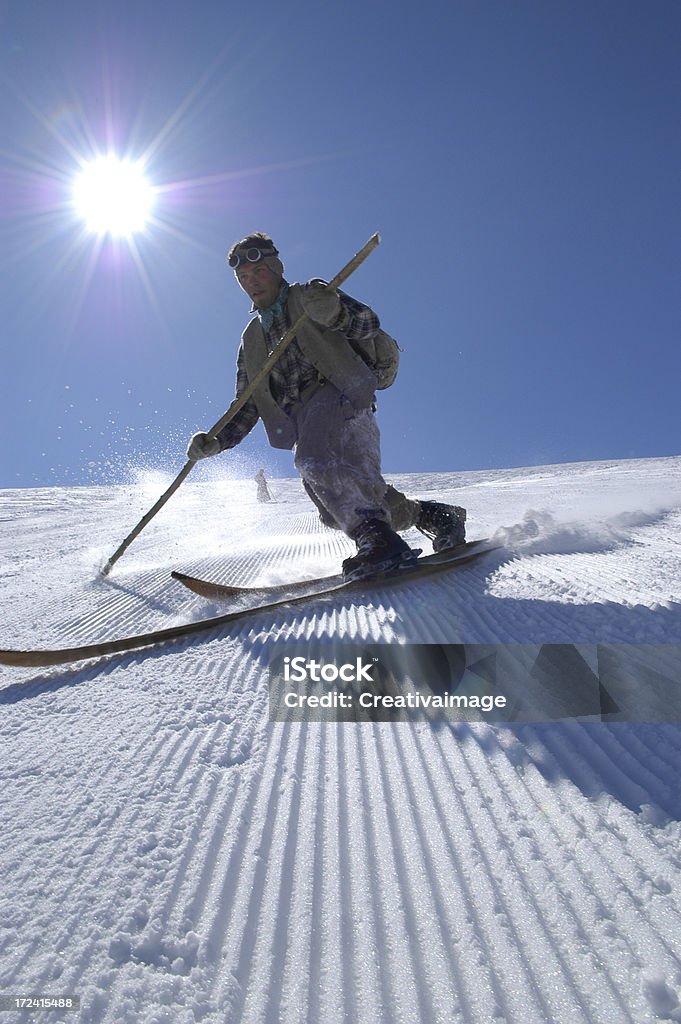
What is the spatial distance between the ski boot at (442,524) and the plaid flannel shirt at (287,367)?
1075mm

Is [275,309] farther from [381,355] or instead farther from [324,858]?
[324,858]

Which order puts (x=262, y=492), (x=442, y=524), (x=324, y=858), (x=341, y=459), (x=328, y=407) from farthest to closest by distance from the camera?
(x=262, y=492) < (x=442, y=524) < (x=328, y=407) < (x=341, y=459) < (x=324, y=858)

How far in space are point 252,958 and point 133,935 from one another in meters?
0.14

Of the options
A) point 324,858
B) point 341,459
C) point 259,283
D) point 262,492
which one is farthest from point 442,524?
point 262,492

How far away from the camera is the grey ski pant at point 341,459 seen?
8.92 ft

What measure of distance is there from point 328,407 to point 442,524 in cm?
103

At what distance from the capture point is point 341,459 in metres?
2.77

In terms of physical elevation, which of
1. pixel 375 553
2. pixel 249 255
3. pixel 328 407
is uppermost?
pixel 249 255

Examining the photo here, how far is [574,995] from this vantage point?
505mm

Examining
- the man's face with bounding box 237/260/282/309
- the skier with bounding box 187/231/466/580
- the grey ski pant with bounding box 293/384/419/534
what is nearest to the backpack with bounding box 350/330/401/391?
the skier with bounding box 187/231/466/580

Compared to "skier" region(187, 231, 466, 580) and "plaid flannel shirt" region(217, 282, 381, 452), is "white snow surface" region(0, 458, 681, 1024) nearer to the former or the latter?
"skier" region(187, 231, 466, 580)

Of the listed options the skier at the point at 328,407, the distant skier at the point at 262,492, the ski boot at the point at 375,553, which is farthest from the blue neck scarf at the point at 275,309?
the distant skier at the point at 262,492

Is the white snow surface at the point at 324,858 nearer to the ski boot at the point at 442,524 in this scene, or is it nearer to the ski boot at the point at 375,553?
the ski boot at the point at 375,553

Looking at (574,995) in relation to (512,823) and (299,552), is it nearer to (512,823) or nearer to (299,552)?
(512,823)
